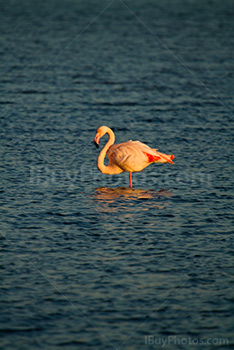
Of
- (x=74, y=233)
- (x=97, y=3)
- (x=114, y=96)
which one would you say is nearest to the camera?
(x=74, y=233)

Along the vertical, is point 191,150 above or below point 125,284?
below

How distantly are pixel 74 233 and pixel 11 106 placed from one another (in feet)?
36.0

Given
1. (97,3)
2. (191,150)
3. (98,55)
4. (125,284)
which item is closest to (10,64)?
(98,55)

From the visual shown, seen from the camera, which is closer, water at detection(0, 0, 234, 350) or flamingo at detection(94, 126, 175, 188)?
water at detection(0, 0, 234, 350)

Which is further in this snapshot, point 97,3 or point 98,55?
point 97,3

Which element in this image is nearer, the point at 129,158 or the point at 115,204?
the point at 115,204

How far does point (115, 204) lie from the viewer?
1277cm

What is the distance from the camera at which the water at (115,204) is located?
815 cm

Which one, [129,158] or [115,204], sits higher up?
[129,158]

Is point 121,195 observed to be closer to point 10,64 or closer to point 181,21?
point 10,64

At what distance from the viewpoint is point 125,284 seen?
9086mm

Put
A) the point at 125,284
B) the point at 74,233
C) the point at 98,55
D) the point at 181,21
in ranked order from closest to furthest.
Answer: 1. the point at 125,284
2. the point at 74,233
3. the point at 98,55
4. the point at 181,21

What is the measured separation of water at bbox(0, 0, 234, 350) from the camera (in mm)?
8148

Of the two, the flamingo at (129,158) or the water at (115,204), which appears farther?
the flamingo at (129,158)
